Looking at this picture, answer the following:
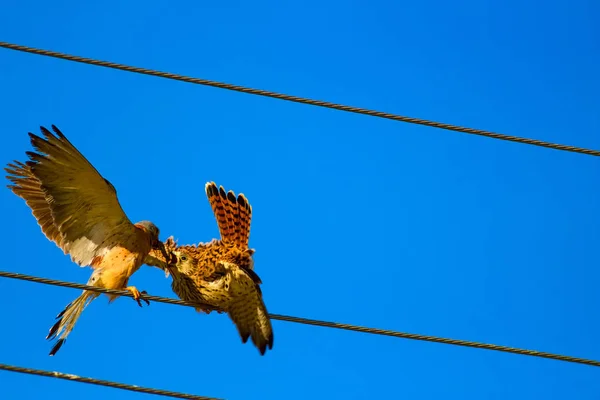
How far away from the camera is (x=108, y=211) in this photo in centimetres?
775

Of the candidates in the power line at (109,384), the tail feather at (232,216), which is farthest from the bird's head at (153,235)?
the power line at (109,384)

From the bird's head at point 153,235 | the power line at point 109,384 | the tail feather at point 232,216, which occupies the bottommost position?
the power line at point 109,384

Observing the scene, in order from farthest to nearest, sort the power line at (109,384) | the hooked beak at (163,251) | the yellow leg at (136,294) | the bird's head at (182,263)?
the hooked beak at (163,251) → the bird's head at (182,263) → the yellow leg at (136,294) → the power line at (109,384)

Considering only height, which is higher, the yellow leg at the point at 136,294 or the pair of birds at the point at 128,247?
the pair of birds at the point at 128,247

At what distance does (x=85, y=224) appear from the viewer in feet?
25.7

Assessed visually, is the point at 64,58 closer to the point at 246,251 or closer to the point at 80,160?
the point at 80,160

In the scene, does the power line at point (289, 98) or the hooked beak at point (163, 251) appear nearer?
the power line at point (289, 98)

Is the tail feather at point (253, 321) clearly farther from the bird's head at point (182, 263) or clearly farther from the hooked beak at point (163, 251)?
the hooked beak at point (163, 251)

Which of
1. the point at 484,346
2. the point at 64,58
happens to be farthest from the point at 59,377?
the point at 484,346

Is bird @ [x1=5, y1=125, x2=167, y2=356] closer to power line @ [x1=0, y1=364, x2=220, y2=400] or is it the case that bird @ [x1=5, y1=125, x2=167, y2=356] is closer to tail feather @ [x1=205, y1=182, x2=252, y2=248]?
tail feather @ [x1=205, y1=182, x2=252, y2=248]

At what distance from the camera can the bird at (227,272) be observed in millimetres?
7578

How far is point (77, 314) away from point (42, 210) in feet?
3.73

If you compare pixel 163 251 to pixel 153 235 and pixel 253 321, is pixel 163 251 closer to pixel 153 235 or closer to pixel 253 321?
pixel 153 235

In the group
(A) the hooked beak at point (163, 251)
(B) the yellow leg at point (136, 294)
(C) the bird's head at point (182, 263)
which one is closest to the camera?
(B) the yellow leg at point (136, 294)
